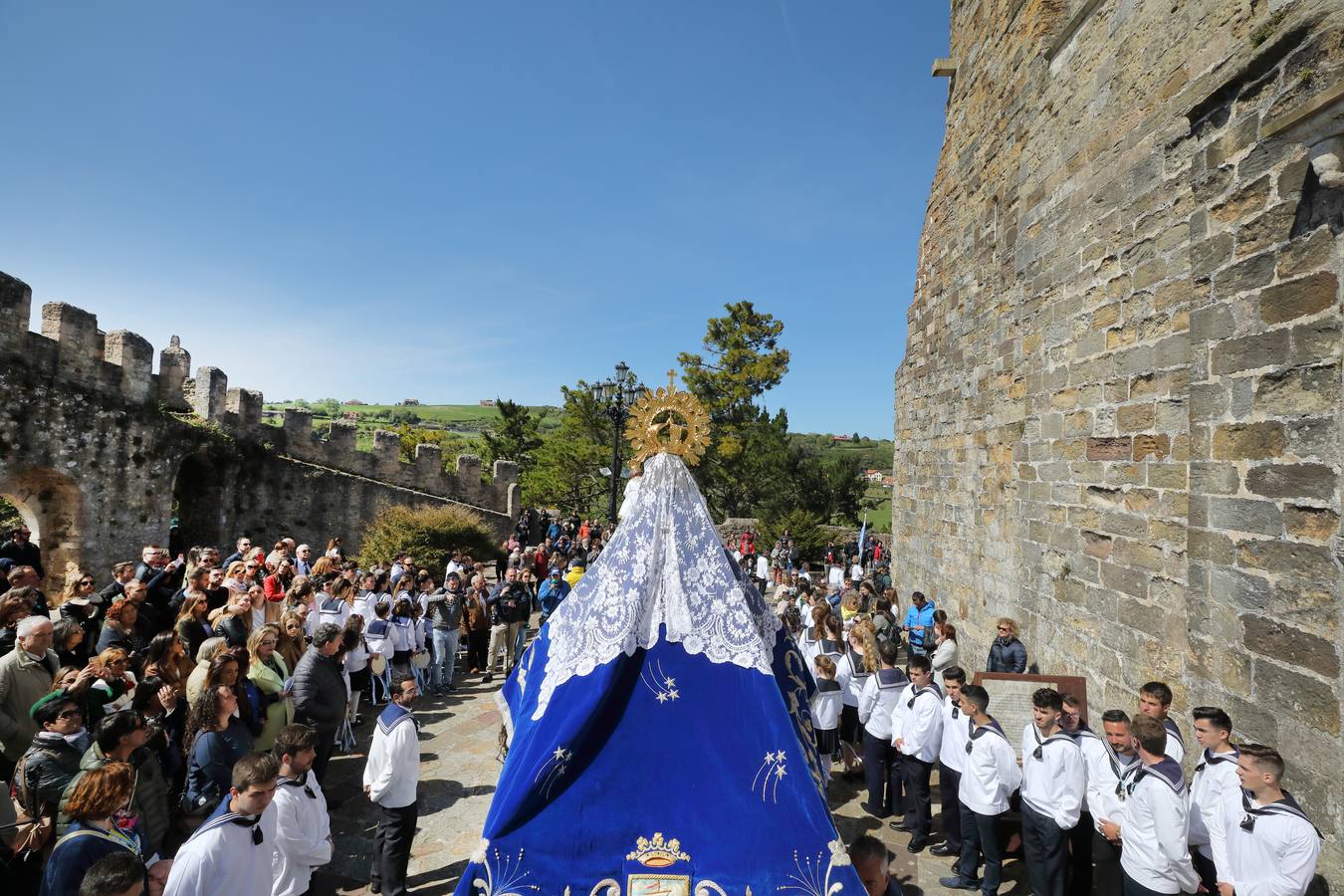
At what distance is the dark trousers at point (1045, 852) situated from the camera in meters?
4.55

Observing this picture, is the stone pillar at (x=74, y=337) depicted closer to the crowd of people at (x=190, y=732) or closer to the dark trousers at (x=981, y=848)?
the crowd of people at (x=190, y=732)

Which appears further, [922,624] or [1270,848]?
[922,624]

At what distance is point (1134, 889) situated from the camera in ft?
13.1

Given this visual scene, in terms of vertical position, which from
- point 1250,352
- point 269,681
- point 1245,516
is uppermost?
point 1250,352

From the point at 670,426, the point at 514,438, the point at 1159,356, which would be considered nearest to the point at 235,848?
the point at 670,426

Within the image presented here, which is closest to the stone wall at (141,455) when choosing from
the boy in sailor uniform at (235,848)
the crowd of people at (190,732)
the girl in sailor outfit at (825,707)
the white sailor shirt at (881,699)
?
the crowd of people at (190,732)

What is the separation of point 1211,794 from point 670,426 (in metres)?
4.09

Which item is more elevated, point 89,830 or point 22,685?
point 22,685

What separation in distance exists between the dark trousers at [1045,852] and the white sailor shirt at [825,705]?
2005 mm

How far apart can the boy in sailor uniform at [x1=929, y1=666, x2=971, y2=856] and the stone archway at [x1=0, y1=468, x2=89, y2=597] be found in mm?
16541

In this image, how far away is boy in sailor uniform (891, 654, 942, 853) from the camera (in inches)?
224

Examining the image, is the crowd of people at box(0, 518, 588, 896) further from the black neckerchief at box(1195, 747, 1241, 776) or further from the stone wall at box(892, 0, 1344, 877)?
the stone wall at box(892, 0, 1344, 877)

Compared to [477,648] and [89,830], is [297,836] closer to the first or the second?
[89,830]

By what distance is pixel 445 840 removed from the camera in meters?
5.60
